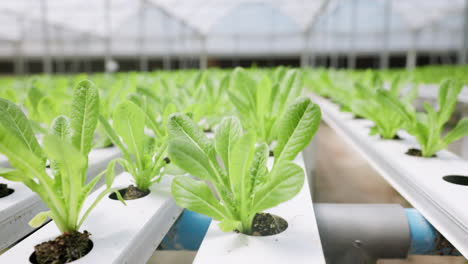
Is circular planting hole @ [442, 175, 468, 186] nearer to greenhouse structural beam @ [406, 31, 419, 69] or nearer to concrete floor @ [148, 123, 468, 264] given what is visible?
concrete floor @ [148, 123, 468, 264]

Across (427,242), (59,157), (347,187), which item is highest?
(59,157)

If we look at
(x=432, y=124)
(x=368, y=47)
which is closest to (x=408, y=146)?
(x=432, y=124)

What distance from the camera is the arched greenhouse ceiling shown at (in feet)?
40.3

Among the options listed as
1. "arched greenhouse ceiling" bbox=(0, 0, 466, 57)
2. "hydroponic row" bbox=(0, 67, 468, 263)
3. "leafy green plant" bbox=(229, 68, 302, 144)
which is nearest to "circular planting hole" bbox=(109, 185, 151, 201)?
"hydroponic row" bbox=(0, 67, 468, 263)

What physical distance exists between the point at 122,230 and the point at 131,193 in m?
0.16

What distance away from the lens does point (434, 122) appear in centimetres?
80

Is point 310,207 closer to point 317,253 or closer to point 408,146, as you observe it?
point 317,253

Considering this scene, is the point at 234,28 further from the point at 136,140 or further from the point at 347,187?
the point at 136,140

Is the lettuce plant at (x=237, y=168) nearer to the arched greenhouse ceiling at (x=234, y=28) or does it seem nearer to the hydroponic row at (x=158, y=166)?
the hydroponic row at (x=158, y=166)

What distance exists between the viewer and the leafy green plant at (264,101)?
2.85ft

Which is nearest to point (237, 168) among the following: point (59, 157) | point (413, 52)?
point (59, 157)

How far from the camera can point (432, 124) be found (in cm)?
80

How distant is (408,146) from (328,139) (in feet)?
5.51

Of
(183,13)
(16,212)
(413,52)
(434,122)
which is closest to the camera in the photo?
(16,212)
